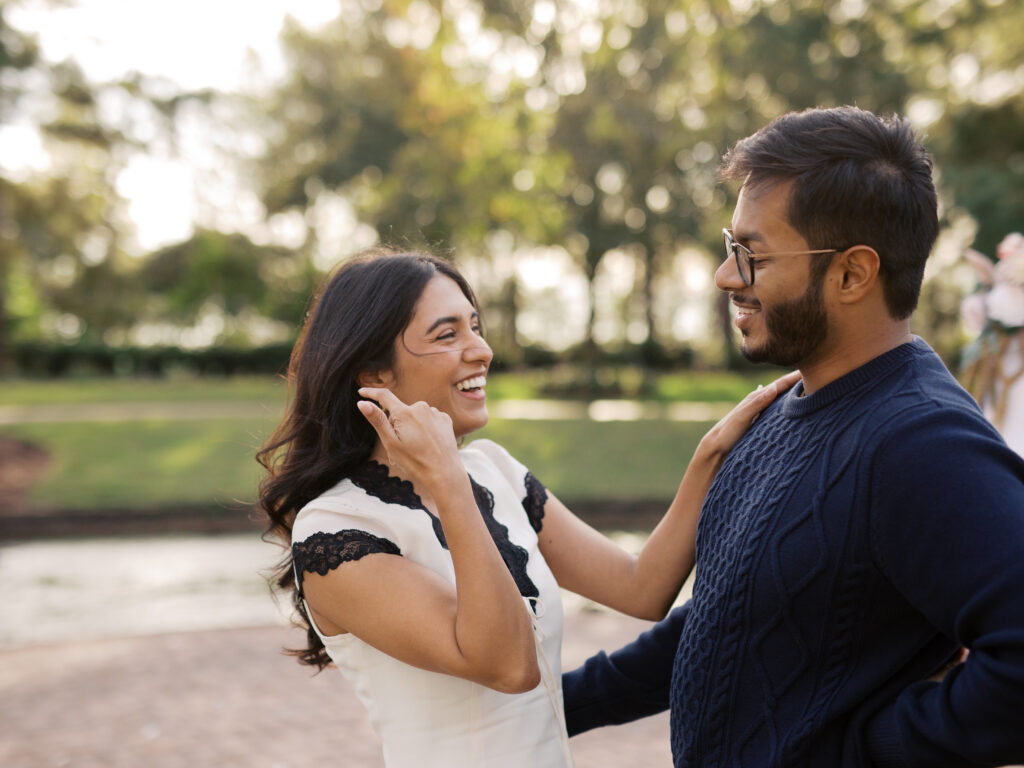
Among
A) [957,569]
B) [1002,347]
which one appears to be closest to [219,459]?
[1002,347]

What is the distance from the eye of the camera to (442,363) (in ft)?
7.39

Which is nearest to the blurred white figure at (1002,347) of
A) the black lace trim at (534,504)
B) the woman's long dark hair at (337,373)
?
the black lace trim at (534,504)

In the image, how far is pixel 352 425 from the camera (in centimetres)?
233

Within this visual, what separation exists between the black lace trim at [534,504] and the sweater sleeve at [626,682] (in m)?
0.41

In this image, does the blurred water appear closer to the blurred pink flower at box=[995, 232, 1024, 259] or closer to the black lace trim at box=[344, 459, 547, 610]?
the black lace trim at box=[344, 459, 547, 610]

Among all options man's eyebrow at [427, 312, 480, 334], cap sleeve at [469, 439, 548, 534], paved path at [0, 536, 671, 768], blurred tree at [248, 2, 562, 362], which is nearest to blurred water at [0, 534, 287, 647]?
paved path at [0, 536, 671, 768]

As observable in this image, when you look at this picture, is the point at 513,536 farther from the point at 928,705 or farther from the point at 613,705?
the point at 928,705

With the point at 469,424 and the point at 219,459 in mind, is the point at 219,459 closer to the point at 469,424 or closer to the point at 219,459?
the point at 219,459

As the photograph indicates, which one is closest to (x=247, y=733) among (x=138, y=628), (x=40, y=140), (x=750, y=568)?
(x=138, y=628)

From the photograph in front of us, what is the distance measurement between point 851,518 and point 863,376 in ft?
0.98

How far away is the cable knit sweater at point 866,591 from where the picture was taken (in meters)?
1.35

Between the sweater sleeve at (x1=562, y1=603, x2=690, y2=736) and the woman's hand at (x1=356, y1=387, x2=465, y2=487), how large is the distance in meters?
0.80

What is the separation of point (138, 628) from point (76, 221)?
15.7 metres

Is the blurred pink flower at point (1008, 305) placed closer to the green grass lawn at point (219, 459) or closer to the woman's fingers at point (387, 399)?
the woman's fingers at point (387, 399)
